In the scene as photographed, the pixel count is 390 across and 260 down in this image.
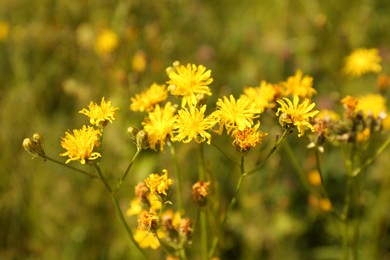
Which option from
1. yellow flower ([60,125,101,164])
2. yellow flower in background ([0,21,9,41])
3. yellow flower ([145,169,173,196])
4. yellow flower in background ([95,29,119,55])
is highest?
yellow flower in background ([0,21,9,41])

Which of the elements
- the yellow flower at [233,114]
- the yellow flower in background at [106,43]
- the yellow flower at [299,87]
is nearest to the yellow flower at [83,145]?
the yellow flower at [233,114]

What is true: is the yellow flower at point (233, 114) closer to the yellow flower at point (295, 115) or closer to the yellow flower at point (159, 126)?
the yellow flower at point (295, 115)

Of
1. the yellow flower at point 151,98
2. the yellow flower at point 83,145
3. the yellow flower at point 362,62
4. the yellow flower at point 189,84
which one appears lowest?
the yellow flower at point 83,145

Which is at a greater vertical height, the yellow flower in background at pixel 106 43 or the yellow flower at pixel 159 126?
the yellow flower in background at pixel 106 43

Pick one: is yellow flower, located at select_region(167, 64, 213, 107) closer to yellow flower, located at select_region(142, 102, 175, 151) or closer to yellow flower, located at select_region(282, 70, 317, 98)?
yellow flower, located at select_region(142, 102, 175, 151)

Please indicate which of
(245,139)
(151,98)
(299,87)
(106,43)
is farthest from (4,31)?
(245,139)

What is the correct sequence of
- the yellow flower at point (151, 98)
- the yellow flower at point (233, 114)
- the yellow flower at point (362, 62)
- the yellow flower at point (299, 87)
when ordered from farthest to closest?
the yellow flower at point (362, 62)
the yellow flower at point (299, 87)
the yellow flower at point (151, 98)
the yellow flower at point (233, 114)

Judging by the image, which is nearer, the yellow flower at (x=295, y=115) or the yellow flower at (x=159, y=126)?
the yellow flower at (x=295, y=115)

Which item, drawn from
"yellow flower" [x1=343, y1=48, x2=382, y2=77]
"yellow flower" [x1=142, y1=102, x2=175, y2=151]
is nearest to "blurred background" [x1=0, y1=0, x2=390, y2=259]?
"yellow flower" [x1=343, y1=48, x2=382, y2=77]
